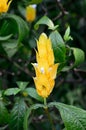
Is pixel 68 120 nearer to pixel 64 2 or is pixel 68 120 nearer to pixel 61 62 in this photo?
pixel 61 62

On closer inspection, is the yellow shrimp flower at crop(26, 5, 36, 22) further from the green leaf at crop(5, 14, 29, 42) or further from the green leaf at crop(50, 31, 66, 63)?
the green leaf at crop(50, 31, 66, 63)

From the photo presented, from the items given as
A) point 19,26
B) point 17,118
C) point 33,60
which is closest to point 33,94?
point 17,118

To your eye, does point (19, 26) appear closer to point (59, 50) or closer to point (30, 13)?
point (59, 50)

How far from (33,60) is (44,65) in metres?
0.70

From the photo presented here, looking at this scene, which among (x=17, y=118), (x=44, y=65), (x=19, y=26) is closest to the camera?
(x=44, y=65)

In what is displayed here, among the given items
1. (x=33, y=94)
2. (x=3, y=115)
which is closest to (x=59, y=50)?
(x=33, y=94)

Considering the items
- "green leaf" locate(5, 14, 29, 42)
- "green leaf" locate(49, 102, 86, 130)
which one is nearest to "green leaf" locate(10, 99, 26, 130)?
"green leaf" locate(49, 102, 86, 130)

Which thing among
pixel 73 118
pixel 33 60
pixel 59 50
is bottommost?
pixel 33 60

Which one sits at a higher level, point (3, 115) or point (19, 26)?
point (19, 26)

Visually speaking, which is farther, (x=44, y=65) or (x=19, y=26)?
(x=19, y=26)

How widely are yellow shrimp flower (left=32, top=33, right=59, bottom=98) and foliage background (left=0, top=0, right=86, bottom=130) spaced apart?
0.19 m

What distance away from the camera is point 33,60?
179cm

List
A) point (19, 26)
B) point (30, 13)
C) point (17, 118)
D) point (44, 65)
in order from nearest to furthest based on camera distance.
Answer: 1. point (44, 65)
2. point (17, 118)
3. point (19, 26)
4. point (30, 13)

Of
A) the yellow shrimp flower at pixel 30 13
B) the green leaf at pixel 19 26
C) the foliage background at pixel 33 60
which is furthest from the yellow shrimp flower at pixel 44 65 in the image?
the yellow shrimp flower at pixel 30 13
